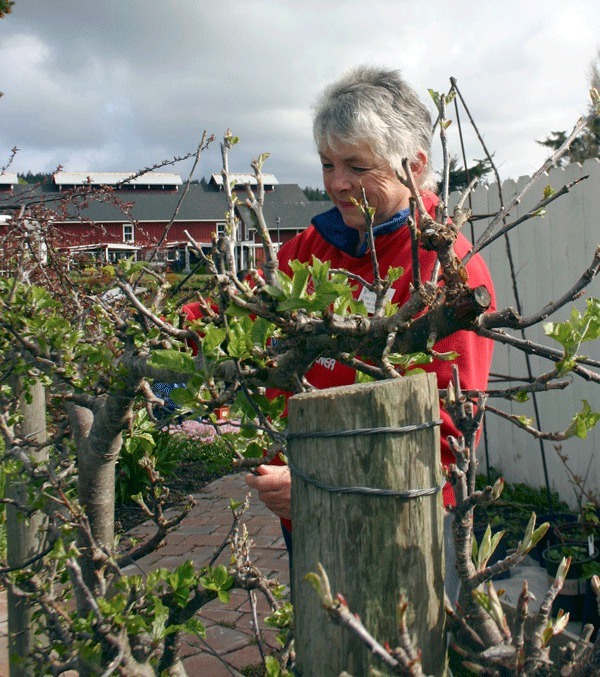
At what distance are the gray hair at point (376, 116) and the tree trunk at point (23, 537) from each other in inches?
60.0

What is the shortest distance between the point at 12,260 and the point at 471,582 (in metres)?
3.71

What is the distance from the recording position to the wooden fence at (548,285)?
471cm

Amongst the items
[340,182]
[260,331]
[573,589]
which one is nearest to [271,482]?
[260,331]

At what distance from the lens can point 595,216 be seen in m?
4.62

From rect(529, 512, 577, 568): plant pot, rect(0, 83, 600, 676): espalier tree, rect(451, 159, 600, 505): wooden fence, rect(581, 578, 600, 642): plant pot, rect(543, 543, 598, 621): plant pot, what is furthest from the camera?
rect(451, 159, 600, 505): wooden fence

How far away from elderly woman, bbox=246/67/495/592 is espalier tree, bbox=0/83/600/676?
1.64ft

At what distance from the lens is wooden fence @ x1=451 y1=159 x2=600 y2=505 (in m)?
4.71

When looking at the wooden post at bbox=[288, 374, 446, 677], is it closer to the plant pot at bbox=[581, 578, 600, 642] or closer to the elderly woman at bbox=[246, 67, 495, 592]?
the elderly woman at bbox=[246, 67, 495, 592]

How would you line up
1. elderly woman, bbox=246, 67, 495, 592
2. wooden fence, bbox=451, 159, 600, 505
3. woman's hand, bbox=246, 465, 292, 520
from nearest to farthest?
woman's hand, bbox=246, 465, 292, 520
elderly woman, bbox=246, 67, 495, 592
wooden fence, bbox=451, 159, 600, 505

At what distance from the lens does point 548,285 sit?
524cm

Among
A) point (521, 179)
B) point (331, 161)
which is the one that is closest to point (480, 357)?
point (331, 161)

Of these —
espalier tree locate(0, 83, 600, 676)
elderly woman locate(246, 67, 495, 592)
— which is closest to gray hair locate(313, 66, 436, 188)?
elderly woman locate(246, 67, 495, 592)

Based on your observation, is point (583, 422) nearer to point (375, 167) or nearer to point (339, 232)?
Result: point (375, 167)

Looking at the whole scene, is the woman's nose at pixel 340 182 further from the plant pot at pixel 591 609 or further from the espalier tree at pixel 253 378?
the plant pot at pixel 591 609
